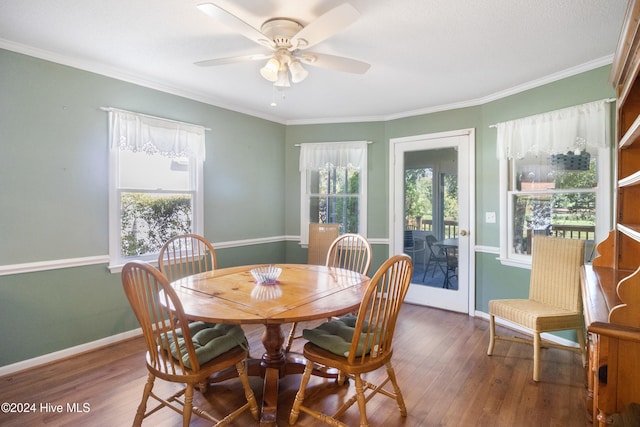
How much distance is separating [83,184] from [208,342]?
1.85 metres

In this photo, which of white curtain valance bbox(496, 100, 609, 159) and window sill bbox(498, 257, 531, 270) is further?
window sill bbox(498, 257, 531, 270)

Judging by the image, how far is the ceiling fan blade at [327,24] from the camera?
5.19 feet

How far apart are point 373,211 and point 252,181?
1.58 m

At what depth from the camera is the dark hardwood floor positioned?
1.91m

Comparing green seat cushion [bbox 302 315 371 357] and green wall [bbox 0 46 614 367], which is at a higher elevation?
green wall [bbox 0 46 614 367]

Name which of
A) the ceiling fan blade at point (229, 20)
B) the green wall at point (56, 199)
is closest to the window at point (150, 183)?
the green wall at point (56, 199)

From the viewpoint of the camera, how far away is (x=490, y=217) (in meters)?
3.56

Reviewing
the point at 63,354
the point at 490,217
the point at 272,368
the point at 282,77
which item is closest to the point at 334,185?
the point at 490,217

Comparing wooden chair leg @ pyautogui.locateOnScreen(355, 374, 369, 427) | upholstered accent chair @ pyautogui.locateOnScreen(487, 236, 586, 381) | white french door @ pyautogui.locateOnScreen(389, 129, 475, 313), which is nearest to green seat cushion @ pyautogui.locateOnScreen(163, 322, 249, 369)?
wooden chair leg @ pyautogui.locateOnScreen(355, 374, 369, 427)

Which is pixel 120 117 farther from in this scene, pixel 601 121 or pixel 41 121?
pixel 601 121

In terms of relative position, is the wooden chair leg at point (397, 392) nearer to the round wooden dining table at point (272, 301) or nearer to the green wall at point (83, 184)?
the round wooden dining table at point (272, 301)

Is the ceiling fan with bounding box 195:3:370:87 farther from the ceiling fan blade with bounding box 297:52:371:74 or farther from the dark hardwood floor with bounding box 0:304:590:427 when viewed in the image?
the dark hardwood floor with bounding box 0:304:590:427

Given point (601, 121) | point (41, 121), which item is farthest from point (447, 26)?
point (41, 121)

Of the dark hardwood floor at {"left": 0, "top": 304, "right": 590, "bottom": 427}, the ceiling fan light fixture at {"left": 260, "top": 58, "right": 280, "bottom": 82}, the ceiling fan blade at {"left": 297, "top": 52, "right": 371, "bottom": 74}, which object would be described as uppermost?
the ceiling fan blade at {"left": 297, "top": 52, "right": 371, "bottom": 74}
